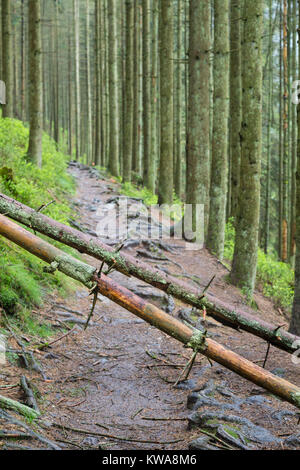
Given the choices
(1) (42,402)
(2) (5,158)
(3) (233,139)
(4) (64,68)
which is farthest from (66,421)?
(4) (64,68)

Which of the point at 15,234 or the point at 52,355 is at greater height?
the point at 15,234

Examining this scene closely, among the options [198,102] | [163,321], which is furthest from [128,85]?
[163,321]

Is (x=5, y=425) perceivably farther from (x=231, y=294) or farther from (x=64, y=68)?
(x=64, y=68)

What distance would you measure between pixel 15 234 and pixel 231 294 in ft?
17.6

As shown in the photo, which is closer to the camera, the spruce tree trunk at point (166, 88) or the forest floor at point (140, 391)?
the forest floor at point (140, 391)

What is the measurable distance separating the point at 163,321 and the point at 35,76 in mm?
9150

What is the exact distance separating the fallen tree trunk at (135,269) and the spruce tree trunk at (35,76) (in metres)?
6.72

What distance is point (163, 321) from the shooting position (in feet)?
11.7

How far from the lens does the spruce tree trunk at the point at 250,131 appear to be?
25.0ft

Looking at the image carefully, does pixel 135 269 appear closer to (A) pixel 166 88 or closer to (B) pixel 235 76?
(B) pixel 235 76

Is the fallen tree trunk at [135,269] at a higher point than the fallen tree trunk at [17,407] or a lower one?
higher

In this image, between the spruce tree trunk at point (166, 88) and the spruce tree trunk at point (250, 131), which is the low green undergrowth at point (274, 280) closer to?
the spruce tree trunk at point (250, 131)

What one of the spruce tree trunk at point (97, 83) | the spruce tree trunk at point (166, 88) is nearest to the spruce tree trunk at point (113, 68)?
the spruce tree trunk at point (97, 83)

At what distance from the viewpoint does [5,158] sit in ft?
29.5
